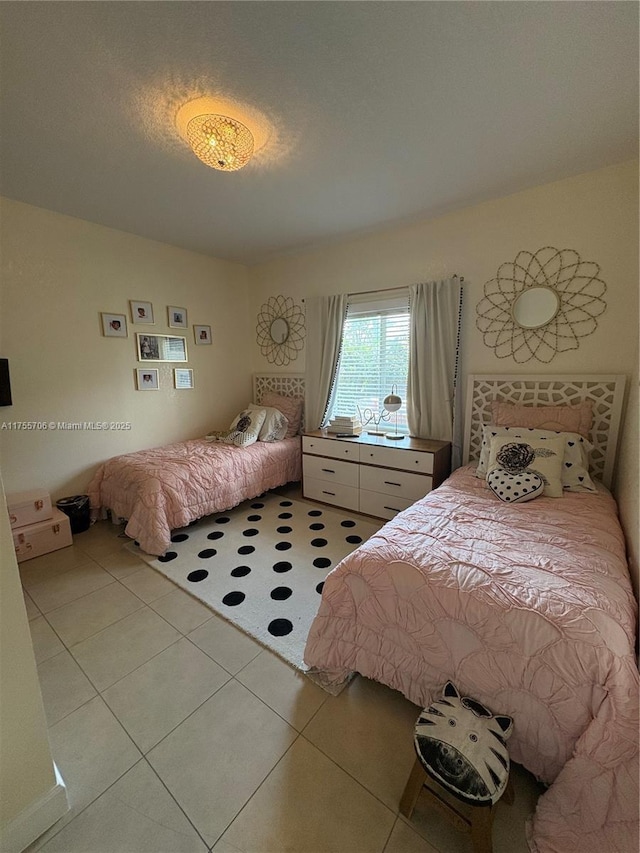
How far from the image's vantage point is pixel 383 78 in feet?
4.63

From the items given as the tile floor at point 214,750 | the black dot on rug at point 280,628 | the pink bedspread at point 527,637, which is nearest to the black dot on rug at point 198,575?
the tile floor at point 214,750

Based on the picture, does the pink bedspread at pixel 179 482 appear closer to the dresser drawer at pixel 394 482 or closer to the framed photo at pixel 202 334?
the dresser drawer at pixel 394 482

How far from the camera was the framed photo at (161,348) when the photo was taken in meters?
3.23

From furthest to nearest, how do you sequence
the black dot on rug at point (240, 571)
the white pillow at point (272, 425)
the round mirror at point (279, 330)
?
the round mirror at point (279, 330)
the white pillow at point (272, 425)
the black dot on rug at point (240, 571)

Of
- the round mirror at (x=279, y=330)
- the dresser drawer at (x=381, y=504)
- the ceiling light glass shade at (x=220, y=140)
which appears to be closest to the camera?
the ceiling light glass shade at (x=220, y=140)

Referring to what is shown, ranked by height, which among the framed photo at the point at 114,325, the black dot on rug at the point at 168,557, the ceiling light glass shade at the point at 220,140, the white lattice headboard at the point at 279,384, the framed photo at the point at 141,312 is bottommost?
the black dot on rug at the point at 168,557

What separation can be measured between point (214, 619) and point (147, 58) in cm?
252

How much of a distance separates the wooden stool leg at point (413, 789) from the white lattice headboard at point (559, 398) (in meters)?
2.15

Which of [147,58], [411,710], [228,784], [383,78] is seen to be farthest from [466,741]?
[147,58]

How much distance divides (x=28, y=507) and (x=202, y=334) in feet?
7.26

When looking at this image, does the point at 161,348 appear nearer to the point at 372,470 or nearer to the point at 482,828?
the point at 372,470

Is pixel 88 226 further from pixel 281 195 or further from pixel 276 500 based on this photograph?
pixel 276 500

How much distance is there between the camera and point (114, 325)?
3023 mm

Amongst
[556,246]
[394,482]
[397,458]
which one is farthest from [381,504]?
[556,246]
